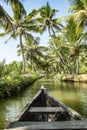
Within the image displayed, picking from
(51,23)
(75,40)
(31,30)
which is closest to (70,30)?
(75,40)

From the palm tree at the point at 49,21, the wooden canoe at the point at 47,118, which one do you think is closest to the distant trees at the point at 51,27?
the palm tree at the point at 49,21

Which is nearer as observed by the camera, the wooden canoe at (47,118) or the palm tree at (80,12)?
the wooden canoe at (47,118)

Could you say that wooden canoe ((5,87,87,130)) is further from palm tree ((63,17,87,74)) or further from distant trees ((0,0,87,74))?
palm tree ((63,17,87,74))

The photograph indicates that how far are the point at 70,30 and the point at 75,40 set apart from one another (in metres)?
1.80

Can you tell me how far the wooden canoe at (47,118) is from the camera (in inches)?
168

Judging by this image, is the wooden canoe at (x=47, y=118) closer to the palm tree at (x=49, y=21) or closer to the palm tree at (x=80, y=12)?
the palm tree at (x=80, y=12)

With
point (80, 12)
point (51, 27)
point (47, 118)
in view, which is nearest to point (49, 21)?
point (51, 27)

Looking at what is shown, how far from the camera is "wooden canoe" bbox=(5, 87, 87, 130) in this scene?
4261 millimetres

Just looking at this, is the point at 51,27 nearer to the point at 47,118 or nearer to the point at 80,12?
the point at 80,12

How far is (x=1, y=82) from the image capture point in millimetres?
13312

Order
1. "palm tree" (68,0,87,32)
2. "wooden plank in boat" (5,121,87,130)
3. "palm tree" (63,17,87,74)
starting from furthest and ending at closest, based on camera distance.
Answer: "palm tree" (63,17,87,74) → "palm tree" (68,0,87,32) → "wooden plank in boat" (5,121,87,130)

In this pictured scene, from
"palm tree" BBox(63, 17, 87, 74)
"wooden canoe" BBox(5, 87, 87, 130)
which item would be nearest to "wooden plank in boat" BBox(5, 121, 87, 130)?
"wooden canoe" BBox(5, 87, 87, 130)

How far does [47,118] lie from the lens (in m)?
7.11

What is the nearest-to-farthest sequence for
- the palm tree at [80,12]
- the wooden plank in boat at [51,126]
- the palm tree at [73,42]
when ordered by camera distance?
the wooden plank in boat at [51,126] < the palm tree at [80,12] < the palm tree at [73,42]
